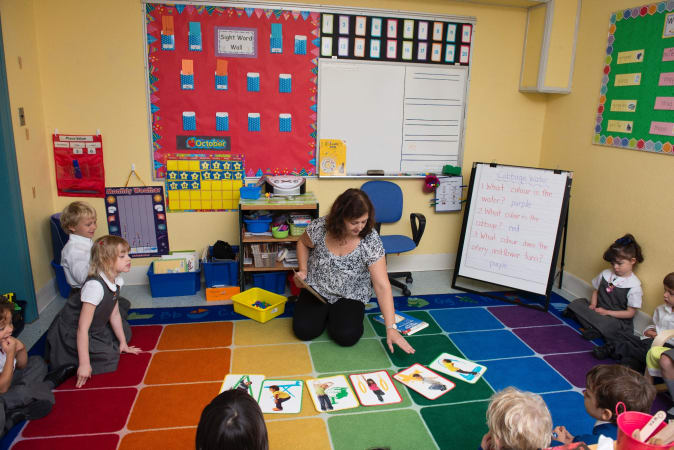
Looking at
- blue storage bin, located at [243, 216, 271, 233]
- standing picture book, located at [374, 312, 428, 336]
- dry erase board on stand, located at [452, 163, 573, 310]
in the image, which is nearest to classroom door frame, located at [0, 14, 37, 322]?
blue storage bin, located at [243, 216, 271, 233]

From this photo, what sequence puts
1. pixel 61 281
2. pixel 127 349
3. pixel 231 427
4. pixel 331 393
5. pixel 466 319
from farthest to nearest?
1. pixel 61 281
2. pixel 466 319
3. pixel 127 349
4. pixel 331 393
5. pixel 231 427

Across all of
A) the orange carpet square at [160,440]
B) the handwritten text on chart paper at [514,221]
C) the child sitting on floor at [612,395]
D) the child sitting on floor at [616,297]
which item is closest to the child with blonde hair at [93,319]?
the orange carpet square at [160,440]

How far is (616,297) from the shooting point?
353cm

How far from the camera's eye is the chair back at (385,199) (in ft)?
13.9

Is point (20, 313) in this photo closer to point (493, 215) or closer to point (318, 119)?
point (318, 119)

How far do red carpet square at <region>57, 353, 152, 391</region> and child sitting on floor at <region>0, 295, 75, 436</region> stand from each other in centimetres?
17

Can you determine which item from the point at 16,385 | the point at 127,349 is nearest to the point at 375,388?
the point at 127,349

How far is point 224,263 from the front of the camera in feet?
12.8

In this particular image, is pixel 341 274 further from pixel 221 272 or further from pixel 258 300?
pixel 221 272

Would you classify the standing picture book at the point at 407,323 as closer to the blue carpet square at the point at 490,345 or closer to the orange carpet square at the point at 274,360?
the blue carpet square at the point at 490,345

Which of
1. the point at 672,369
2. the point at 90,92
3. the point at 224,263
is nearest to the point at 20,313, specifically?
the point at 224,263

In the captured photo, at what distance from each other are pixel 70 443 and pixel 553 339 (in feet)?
9.56

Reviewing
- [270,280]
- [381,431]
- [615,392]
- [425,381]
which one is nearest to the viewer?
[615,392]

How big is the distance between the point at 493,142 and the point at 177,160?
2.74 metres
